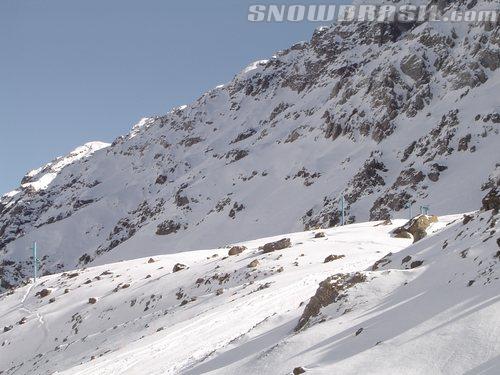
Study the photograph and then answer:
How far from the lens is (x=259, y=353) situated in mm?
8547

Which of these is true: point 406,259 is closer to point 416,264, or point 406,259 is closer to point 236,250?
point 416,264

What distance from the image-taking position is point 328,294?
10.2 meters

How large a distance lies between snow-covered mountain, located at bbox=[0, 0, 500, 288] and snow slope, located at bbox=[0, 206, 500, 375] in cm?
2621

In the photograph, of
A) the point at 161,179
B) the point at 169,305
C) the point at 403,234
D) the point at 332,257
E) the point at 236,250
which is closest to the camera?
the point at 332,257

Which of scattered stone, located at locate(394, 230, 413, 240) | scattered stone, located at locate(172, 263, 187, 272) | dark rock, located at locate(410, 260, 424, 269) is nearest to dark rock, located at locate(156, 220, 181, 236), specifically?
scattered stone, located at locate(172, 263, 187, 272)

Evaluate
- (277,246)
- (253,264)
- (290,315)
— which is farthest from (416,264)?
(277,246)

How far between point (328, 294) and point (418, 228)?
10.5 meters

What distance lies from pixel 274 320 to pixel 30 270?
112 meters

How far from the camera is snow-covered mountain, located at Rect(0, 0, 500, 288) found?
50938 millimetres

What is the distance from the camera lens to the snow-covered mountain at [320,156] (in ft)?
167

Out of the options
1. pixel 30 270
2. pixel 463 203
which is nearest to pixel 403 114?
pixel 463 203

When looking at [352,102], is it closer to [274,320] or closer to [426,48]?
[426,48]

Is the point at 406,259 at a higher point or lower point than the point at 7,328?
lower

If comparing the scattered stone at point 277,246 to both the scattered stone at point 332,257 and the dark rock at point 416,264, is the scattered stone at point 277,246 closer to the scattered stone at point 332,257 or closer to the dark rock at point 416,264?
the scattered stone at point 332,257
